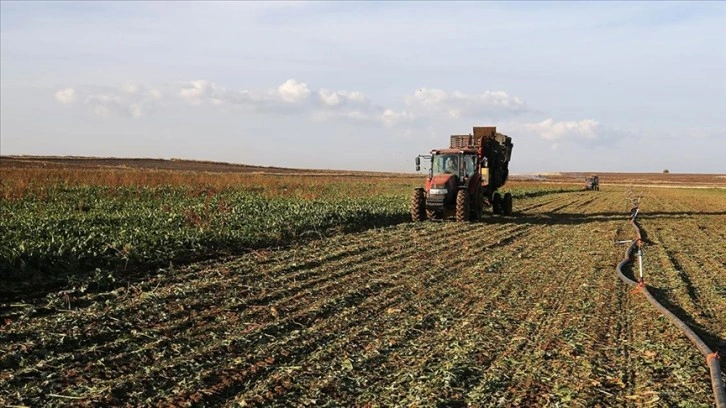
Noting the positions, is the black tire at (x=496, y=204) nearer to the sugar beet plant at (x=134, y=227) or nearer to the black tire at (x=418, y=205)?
the sugar beet plant at (x=134, y=227)

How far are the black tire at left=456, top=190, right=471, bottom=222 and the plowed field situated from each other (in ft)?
22.0

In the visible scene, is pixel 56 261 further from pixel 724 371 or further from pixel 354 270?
pixel 724 371

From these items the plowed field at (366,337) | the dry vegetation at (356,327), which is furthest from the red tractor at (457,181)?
the plowed field at (366,337)

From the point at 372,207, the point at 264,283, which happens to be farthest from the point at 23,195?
the point at 264,283

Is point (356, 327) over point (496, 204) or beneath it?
beneath

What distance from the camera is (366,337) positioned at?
588 centimetres

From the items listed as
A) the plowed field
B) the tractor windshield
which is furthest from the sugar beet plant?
the tractor windshield

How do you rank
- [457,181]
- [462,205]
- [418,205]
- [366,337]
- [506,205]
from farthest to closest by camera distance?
1. [506,205]
2. [457,181]
3. [418,205]
4. [462,205]
5. [366,337]

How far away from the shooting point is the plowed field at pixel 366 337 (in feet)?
14.8

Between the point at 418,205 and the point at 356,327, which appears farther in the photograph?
the point at 418,205

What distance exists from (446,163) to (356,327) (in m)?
12.3

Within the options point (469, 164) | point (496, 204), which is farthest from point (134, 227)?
point (496, 204)

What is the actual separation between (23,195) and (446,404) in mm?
17551

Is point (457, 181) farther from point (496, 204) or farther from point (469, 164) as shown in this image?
point (496, 204)
